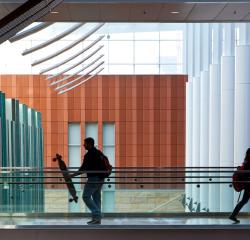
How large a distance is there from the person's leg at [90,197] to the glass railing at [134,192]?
76 mm

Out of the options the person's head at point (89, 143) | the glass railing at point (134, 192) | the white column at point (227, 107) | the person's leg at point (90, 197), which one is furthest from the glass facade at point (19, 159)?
the white column at point (227, 107)

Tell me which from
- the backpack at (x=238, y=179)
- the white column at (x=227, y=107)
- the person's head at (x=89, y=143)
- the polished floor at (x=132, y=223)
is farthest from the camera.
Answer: the white column at (x=227, y=107)

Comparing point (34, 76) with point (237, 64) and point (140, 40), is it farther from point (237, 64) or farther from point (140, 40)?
point (237, 64)

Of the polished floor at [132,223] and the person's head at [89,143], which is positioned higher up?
the person's head at [89,143]

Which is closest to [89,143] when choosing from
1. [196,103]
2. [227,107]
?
[227,107]

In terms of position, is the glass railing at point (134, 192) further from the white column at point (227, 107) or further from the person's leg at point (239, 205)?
the white column at point (227, 107)

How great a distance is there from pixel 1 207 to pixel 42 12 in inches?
213

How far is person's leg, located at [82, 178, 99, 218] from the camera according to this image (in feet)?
34.6

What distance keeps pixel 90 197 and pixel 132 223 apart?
849 millimetres

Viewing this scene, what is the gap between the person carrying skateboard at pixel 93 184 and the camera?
1039 centimetres

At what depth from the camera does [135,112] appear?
48.6 metres

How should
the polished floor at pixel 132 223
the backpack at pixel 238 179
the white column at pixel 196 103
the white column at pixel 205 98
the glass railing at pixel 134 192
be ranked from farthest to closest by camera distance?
1. the white column at pixel 196 103
2. the white column at pixel 205 98
3. the glass railing at pixel 134 192
4. the backpack at pixel 238 179
5. the polished floor at pixel 132 223

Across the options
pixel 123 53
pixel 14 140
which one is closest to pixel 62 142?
pixel 123 53

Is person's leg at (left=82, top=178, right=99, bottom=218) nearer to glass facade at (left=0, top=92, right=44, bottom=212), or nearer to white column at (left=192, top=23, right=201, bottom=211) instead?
glass facade at (left=0, top=92, right=44, bottom=212)
